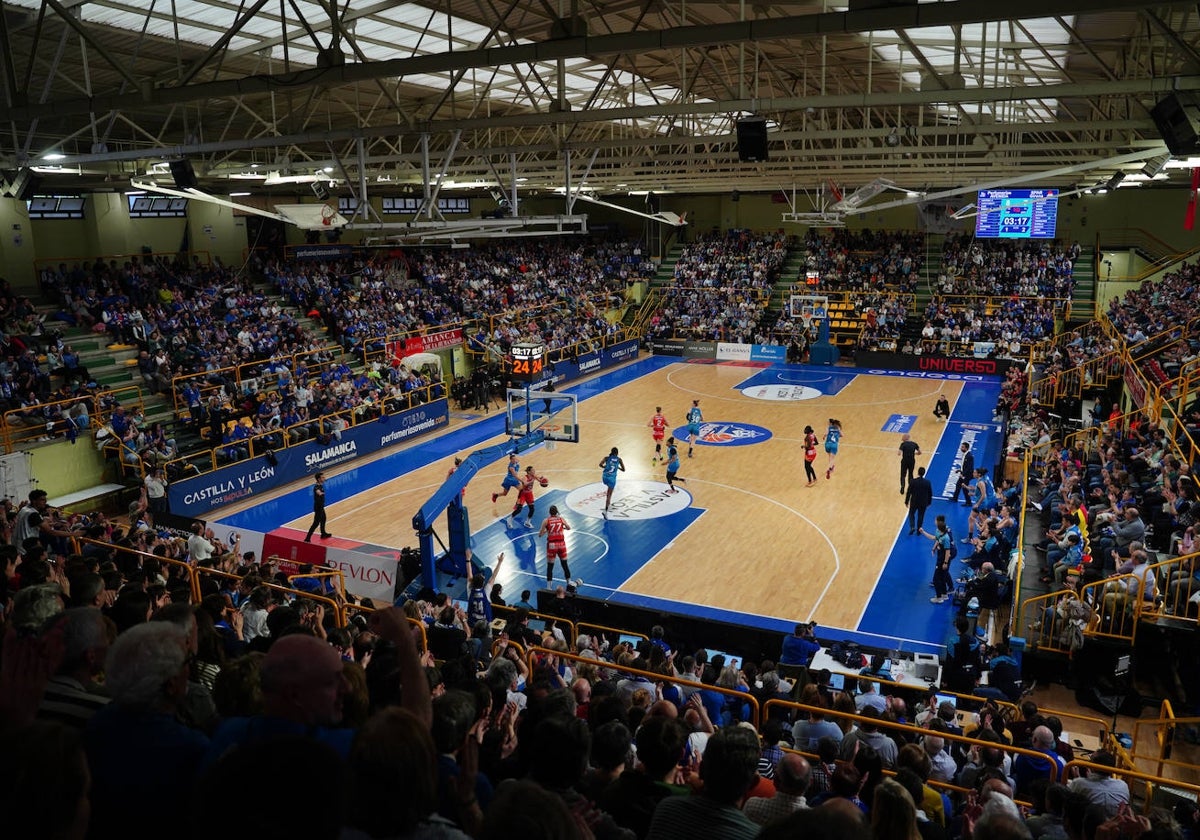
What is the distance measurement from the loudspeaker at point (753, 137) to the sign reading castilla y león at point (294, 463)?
13737 millimetres

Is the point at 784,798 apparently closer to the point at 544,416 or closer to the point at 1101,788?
the point at 1101,788

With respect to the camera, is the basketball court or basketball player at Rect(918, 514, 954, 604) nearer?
basketball player at Rect(918, 514, 954, 604)

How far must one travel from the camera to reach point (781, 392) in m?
33.3

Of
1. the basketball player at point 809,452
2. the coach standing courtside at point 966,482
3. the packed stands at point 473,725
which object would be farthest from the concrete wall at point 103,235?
the coach standing courtside at point 966,482

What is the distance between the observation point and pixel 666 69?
22625 millimetres

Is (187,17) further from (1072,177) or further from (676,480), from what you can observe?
(1072,177)

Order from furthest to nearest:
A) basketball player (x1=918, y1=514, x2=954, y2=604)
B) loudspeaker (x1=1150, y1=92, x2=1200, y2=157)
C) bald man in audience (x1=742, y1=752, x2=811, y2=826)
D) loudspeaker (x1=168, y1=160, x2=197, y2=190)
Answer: loudspeaker (x1=168, y1=160, x2=197, y2=190) → basketball player (x1=918, y1=514, x2=954, y2=604) → loudspeaker (x1=1150, y1=92, x2=1200, y2=157) → bald man in audience (x1=742, y1=752, x2=811, y2=826)

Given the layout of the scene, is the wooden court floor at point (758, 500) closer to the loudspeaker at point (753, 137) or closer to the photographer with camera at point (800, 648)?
the photographer with camera at point (800, 648)

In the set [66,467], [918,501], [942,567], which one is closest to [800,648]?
[942,567]

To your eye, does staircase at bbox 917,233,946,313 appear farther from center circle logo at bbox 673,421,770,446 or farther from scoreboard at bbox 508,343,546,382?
scoreboard at bbox 508,343,546,382

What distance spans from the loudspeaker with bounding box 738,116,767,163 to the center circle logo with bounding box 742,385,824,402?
1761 centimetres

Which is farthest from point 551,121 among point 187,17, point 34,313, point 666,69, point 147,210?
point 147,210

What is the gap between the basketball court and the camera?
15398 millimetres

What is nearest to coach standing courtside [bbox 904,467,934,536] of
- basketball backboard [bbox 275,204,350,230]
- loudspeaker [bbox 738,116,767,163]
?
loudspeaker [bbox 738,116,767,163]
